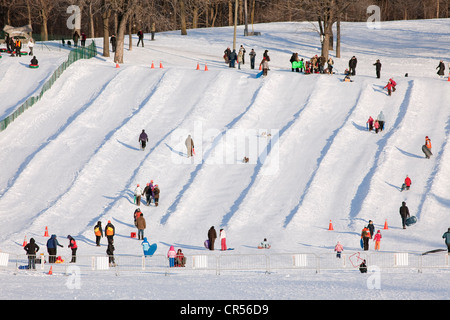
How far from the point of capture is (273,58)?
5469 cm

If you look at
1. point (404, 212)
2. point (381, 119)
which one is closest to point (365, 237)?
point (404, 212)

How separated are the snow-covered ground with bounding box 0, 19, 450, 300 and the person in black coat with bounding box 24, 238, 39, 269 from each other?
90 cm

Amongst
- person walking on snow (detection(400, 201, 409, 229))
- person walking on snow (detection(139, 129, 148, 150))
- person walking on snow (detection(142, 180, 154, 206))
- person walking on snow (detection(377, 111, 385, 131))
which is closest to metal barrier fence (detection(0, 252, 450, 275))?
person walking on snow (detection(400, 201, 409, 229))

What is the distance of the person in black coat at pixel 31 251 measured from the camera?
24.4 m

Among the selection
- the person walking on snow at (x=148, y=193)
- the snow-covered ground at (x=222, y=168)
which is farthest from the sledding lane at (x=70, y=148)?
the person walking on snow at (x=148, y=193)

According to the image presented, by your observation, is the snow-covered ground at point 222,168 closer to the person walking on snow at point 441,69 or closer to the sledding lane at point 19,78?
the sledding lane at point 19,78

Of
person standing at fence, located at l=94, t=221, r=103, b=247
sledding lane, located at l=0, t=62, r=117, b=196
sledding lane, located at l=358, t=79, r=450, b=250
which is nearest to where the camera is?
person standing at fence, located at l=94, t=221, r=103, b=247

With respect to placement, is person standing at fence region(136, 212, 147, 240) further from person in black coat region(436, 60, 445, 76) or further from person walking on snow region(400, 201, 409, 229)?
person in black coat region(436, 60, 445, 76)

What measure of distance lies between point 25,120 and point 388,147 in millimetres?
19424

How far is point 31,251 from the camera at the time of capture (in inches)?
993

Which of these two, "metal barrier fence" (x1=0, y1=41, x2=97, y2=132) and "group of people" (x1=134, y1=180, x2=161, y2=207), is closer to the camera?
"group of people" (x1=134, y1=180, x2=161, y2=207)

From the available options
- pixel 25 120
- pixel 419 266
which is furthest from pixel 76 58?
pixel 419 266

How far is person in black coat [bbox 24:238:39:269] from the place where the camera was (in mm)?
24362

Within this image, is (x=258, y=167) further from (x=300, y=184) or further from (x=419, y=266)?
(x=419, y=266)
